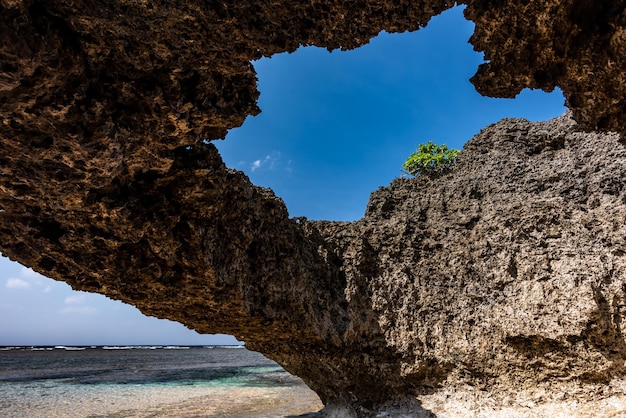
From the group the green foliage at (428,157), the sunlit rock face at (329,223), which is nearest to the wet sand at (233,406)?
the sunlit rock face at (329,223)

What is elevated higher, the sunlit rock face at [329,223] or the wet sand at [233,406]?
the sunlit rock face at [329,223]

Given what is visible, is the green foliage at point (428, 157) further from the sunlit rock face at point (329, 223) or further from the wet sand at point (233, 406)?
the wet sand at point (233, 406)

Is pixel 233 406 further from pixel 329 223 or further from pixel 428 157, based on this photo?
pixel 428 157

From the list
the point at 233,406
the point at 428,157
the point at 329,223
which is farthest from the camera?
the point at 428,157

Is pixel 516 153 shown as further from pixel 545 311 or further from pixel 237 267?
pixel 237 267

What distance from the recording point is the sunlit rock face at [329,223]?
3965 millimetres

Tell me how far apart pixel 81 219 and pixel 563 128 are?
488 inches

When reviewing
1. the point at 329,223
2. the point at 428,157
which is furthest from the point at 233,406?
the point at 428,157

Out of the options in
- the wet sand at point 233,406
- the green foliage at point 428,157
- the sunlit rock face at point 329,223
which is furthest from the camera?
the green foliage at point 428,157

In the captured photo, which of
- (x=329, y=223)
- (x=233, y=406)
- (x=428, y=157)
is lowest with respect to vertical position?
(x=233, y=406)

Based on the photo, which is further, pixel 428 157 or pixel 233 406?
pixel 428 157

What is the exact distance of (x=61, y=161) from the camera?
5008 mm

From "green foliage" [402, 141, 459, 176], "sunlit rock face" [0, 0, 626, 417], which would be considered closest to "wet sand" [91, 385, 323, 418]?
"sunlit rock face" [0, 0, 626, 417]

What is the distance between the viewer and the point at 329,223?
11.5 meters
